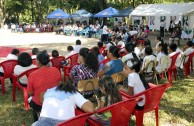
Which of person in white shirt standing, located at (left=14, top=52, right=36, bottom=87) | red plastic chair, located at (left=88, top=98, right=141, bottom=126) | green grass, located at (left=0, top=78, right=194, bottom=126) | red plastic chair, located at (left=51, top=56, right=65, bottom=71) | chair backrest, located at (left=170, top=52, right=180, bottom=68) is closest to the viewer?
red plastic chair, located at (left=88, top=98, right=141, bottom=126)

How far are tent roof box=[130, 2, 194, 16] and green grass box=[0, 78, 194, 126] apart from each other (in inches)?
542

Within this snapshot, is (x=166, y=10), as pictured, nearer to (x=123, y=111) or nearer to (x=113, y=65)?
(x=113, y=65)

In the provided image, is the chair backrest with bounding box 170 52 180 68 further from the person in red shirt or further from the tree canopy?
the tree canopy

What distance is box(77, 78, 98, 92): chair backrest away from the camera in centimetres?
441

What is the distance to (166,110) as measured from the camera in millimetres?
5148

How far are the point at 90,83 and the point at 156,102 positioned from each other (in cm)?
116

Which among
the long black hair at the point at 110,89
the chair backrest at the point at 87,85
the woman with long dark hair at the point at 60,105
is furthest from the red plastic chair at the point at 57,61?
the woman with long dark hair at the point at 60,105

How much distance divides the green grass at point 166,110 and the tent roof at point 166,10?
1378cm

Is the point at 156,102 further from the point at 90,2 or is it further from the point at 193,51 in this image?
the point at 90,2

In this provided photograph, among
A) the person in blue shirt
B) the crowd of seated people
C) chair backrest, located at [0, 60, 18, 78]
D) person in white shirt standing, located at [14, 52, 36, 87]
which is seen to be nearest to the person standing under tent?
the crowd of seated people

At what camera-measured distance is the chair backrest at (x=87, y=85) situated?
4.41 metres

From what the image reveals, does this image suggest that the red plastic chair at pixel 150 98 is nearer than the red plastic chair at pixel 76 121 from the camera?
No

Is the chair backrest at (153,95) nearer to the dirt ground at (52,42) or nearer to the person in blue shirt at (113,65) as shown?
the person in blue shirt at (113,65)

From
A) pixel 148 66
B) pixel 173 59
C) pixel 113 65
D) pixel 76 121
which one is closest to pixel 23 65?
pixel 113 65
